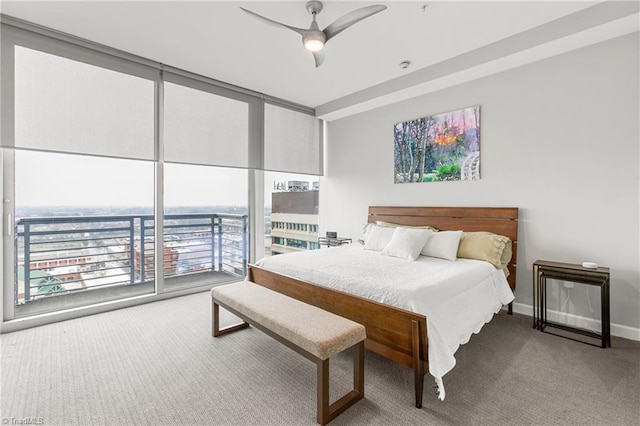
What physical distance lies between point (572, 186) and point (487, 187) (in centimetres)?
78

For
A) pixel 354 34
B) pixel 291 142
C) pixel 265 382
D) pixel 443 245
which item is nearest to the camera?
pixel 265 382

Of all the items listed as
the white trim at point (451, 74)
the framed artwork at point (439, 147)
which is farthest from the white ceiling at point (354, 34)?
the framed artwork at point (439, 147)

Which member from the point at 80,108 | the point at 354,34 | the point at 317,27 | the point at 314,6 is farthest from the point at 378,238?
the point at 80,108

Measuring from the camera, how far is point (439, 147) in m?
3.91

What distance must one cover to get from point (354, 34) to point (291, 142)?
233 cm

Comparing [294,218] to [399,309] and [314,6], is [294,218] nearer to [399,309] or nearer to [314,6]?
[314,6]

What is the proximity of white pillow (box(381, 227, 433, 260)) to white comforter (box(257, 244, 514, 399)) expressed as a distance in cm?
9

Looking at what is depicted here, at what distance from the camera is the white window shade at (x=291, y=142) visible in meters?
4.80

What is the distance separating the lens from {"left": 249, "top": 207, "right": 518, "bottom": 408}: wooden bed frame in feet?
6.04

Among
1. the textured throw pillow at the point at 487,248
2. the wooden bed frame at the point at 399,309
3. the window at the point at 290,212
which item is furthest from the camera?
the window at the point at 290,212

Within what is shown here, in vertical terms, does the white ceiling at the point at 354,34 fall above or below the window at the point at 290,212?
above

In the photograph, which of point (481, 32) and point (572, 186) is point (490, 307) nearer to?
point (572, 186)

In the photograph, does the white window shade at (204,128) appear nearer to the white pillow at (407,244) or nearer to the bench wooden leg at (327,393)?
the white pillow at (407,244)

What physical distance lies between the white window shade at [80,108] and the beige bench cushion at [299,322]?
2.21 meters
